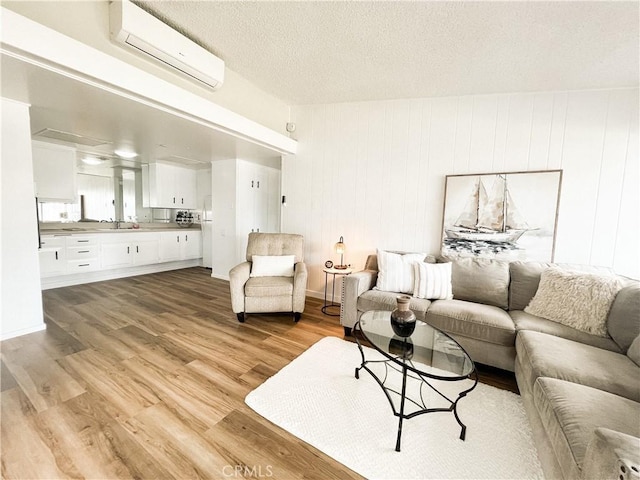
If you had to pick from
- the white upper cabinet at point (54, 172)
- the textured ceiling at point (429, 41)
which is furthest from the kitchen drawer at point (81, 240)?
the textured ceiling at point (429, 41)

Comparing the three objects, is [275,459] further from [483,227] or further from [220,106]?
[220,106]

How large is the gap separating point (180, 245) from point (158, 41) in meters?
4.05

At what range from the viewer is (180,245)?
208 inches

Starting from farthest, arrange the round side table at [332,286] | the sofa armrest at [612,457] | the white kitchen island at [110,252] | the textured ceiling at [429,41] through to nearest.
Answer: the white kitchen island at [110,252] → the round side table at [332,286] → the textured ceiling at [429,41] → the sofa armrest at [612,457]

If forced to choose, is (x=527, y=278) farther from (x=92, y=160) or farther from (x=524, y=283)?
(x=92, y=160)

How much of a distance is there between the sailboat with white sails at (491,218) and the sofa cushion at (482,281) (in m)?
0.32

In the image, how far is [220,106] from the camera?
8.63 feet

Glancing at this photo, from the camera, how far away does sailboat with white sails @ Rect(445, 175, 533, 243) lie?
8.47ft

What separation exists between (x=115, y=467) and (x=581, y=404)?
2.07 m

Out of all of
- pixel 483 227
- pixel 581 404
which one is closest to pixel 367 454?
pixel 581 404

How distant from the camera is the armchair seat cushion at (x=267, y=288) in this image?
110 inches

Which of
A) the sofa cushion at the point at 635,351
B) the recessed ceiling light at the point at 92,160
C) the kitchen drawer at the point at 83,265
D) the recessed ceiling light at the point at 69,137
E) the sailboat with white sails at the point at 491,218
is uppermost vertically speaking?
the recessed ceiling light at the point at 69,137

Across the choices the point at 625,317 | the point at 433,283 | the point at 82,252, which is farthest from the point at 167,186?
the point at 625,317

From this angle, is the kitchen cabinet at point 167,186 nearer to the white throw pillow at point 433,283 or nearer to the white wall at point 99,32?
the white wall at point 99,32
